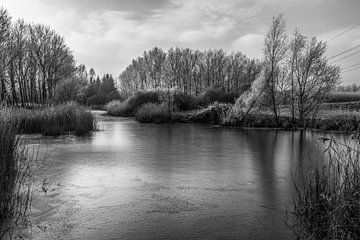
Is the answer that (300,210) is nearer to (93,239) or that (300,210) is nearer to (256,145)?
(93,239)

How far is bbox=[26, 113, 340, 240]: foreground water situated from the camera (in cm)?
433

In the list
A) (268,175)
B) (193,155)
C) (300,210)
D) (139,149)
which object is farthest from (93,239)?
(139,149)

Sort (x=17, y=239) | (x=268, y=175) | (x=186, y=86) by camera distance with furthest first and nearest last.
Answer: (x=186, y=86)
(x=268, y=175)
(x=17, y=239)

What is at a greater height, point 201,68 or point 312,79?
point 201,68

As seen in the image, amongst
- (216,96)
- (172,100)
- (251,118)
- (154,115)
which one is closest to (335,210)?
(251,118)

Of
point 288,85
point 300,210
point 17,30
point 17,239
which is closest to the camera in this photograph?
point 17,239

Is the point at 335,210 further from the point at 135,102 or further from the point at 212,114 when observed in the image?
the point at 135,102

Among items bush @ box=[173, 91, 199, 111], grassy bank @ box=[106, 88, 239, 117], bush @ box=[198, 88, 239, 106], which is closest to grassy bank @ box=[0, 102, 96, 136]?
grassy bank @ box=[106, 88, 239, 117]

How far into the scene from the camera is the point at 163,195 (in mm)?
5883

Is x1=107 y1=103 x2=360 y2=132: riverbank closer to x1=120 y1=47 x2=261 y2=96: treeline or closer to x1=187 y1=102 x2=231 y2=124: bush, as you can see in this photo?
x1=187 y1=102 x2=231 y2=124: bush

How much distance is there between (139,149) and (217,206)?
6.64 m

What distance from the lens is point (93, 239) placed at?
402 centimetres

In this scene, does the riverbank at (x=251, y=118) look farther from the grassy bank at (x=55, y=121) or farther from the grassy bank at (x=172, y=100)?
the grassy bank at (x=55, y=121)

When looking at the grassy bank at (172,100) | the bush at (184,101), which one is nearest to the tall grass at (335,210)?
the grassy bank at (172,100)
